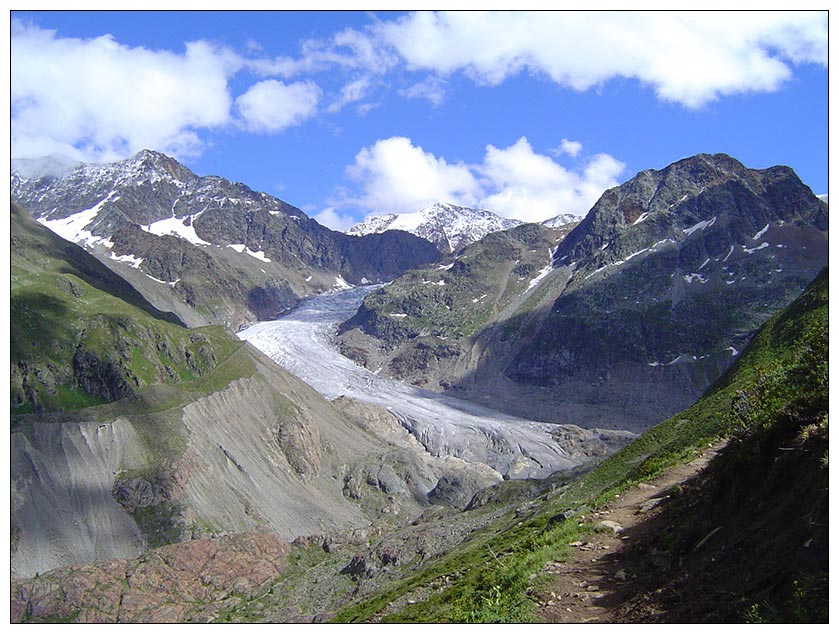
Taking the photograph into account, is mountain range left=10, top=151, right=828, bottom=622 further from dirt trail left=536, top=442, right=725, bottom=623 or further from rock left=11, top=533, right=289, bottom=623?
rock left=11, top=533, right=289, bottom=623

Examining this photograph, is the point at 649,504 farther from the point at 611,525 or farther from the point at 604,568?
the point at 604,568

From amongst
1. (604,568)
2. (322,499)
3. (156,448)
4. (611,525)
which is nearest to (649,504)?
(611,525)

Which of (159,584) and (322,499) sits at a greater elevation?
(322,499)

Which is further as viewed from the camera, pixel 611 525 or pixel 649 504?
pixel 649 504

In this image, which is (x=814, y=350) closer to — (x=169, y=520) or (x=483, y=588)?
(x=483, y=588)

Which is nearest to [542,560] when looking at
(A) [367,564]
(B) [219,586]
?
(A) [367,564]

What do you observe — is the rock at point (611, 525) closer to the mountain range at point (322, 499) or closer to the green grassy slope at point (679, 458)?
the mountain range at point (322, 499)

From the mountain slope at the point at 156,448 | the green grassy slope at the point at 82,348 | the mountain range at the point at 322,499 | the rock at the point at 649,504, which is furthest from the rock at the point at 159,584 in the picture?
the rock at the point at 649,504
